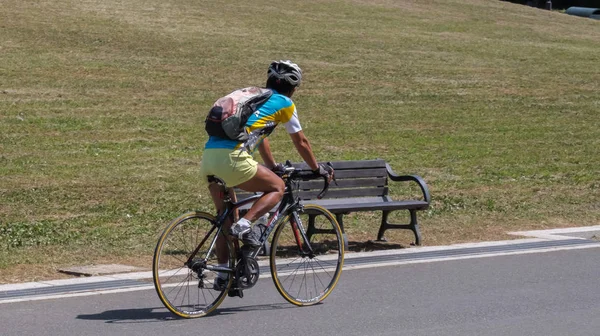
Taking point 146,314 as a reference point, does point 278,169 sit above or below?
above

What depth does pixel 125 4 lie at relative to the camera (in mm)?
32844

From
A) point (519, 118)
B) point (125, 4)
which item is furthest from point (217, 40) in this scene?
point (519, 118)

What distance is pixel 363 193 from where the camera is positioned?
10.8 m

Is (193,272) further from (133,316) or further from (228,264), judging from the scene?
(133,316)

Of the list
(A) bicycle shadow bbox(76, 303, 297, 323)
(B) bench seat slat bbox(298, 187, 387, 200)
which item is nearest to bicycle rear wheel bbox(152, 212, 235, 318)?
(A) bicycle shadow bbox(76, 303, 297, 323)

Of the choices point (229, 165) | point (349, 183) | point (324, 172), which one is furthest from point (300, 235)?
point (349, 183)

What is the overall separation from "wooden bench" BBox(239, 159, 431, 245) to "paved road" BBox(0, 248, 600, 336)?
1339 mm

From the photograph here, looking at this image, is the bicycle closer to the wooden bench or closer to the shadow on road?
the shadow on road

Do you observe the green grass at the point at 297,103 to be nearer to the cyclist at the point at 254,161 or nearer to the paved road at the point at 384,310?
the paved road at the point at 384,310

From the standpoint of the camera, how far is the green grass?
39.1ft

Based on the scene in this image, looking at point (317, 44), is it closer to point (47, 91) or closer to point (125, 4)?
point (125, 4)

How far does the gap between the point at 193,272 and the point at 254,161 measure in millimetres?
898

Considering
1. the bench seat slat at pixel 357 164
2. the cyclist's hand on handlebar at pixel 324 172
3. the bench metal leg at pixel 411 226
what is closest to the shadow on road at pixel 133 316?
the cyclist's hand on handlebar at pixel 324 172

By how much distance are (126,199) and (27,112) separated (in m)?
6.26
